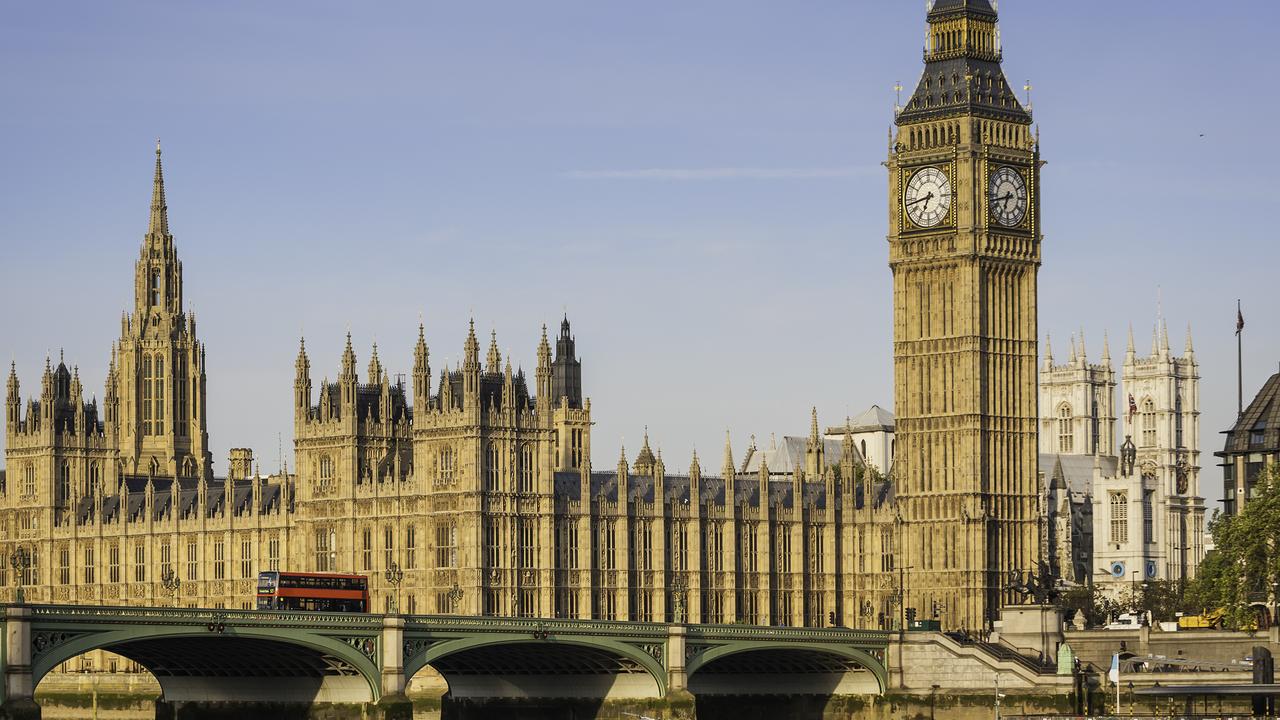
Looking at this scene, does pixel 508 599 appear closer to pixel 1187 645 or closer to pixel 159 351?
pixel 1187 645

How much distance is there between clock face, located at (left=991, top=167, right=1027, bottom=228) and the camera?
14500 cm

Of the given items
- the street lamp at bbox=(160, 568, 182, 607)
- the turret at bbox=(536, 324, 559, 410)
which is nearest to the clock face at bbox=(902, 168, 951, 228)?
the turret at bbox=(536, 324, 559, 410)

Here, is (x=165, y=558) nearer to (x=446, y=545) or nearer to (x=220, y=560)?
(x=220, y=560)

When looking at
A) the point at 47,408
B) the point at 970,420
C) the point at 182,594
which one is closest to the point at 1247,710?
the point at 970,420

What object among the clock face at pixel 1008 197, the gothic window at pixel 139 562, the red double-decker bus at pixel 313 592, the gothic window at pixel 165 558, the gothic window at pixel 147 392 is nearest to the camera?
the red double-decker bus at pixel 313 592

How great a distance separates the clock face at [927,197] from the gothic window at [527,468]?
82.2 feet

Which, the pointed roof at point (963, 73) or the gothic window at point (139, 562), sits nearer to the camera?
the pointed roof at point (963, 73)

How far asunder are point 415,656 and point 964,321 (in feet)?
152

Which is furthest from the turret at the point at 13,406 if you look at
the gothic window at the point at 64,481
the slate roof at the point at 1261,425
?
the slate roof at the point at 1261,425

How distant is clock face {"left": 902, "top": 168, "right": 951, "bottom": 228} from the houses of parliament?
0.34 feet

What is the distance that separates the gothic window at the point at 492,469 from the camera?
5261 inches

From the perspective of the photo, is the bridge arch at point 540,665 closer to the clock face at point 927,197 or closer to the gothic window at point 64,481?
the clock face at point 927,197

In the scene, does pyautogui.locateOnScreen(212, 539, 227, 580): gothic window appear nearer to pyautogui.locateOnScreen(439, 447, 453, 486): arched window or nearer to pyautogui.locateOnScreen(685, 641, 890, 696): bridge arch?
pyautogui.locateOnScreen(439, 447, 453, 486): arched window

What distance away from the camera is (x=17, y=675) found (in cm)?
9538
